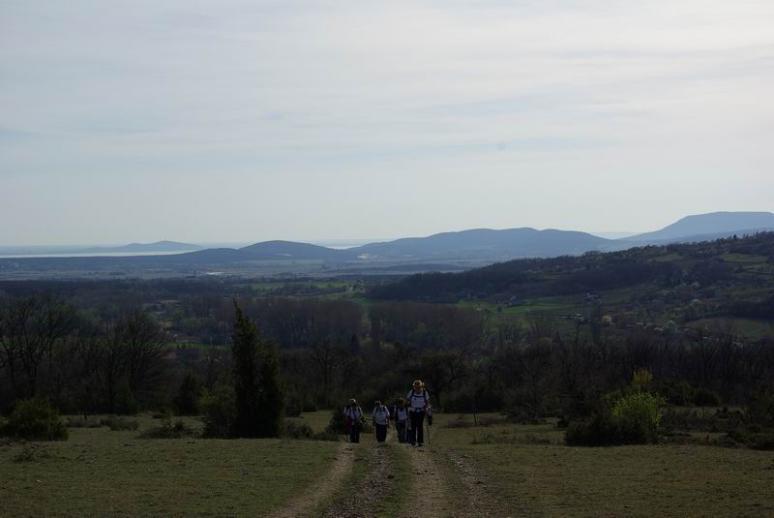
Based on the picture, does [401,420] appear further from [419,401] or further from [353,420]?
[419,401]

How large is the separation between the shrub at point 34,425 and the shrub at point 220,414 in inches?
216

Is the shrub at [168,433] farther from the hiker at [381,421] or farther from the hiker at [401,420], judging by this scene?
the hiker at [401,420]

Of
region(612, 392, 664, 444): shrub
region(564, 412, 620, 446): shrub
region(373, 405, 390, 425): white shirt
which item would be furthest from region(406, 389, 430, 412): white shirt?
region(612, 392, 664, 444): shrub

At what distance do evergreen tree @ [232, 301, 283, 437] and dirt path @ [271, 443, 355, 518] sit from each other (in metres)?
7.81

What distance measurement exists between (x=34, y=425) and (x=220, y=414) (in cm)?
694

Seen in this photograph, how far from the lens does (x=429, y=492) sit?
16750mm

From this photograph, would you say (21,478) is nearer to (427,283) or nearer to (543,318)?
(543,318)

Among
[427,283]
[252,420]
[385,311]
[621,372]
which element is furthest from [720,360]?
[427,283]

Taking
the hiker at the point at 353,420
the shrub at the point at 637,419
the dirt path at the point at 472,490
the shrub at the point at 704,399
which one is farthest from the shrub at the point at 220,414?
the shrub at the point at 704,399

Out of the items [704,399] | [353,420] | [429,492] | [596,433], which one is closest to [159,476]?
[429,492]

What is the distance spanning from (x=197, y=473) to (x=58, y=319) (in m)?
51.0

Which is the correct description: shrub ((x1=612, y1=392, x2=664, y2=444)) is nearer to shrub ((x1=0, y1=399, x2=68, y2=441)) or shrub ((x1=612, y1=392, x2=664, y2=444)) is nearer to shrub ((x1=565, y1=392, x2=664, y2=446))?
shrub ((x1=565, y1=392, x2=664, y2=446))

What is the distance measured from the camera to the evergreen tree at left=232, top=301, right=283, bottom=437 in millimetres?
29641

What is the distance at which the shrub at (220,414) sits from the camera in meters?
30.8
